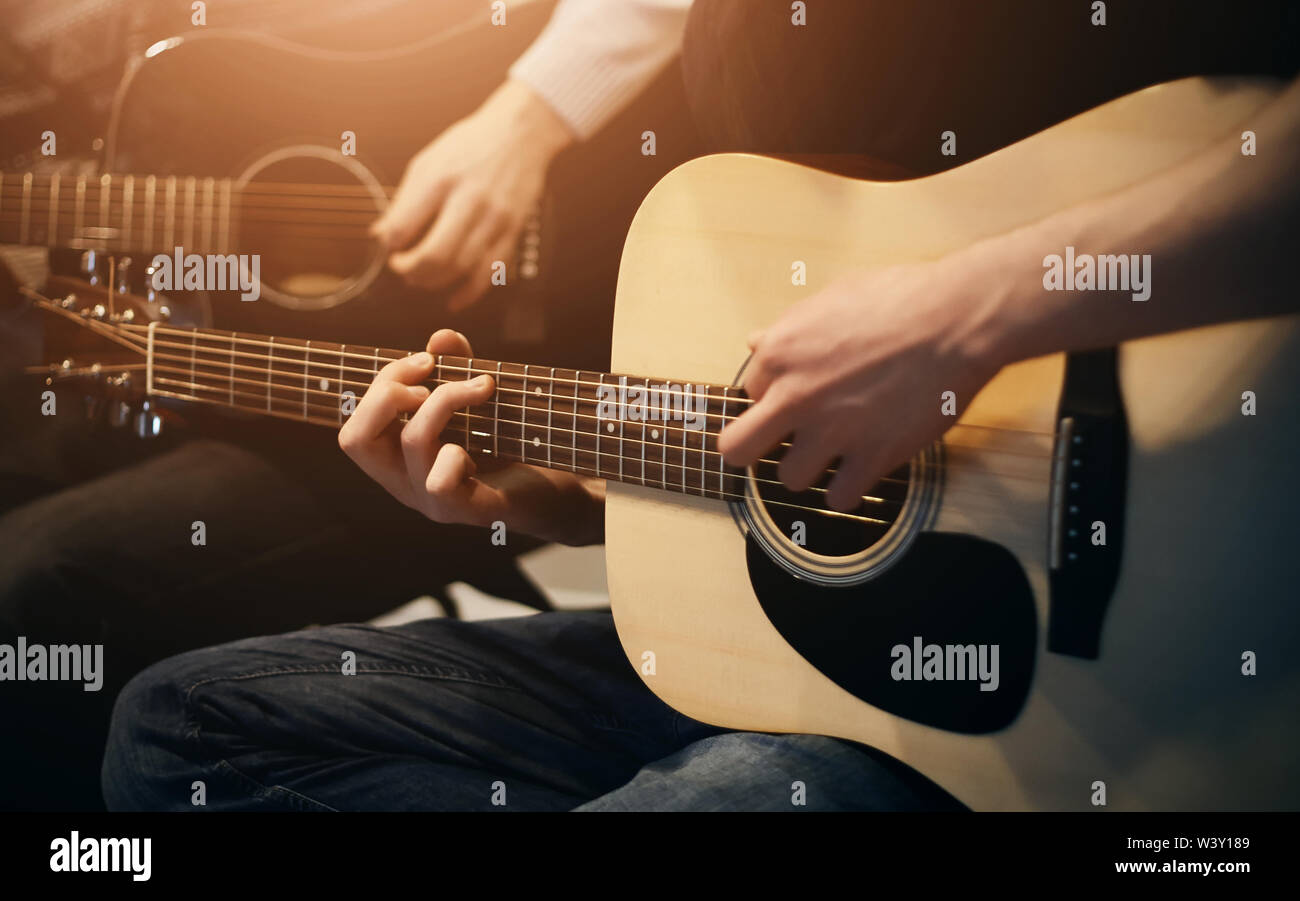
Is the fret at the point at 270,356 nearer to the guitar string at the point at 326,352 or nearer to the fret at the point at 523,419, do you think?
the guitar string at the point at 326,352

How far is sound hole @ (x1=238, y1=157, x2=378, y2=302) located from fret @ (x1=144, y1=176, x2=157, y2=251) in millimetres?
104

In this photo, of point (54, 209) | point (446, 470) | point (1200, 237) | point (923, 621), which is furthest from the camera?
point (54, 209)

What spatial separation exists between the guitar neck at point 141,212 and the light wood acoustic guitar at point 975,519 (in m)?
0.23

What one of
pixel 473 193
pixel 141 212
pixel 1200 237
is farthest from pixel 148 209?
pixel 1200 237

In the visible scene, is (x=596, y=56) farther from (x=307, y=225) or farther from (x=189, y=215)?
(x=189, y=215)

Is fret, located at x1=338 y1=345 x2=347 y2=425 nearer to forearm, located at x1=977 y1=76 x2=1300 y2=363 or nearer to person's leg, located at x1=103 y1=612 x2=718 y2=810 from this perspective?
person's leg, located at x1=103 y1=612 x2=718 y2=810

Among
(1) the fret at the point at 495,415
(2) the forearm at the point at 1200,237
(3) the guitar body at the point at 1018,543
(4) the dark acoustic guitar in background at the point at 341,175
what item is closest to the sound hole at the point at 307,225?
(4) the dark acoustic guitar in background at the point at 341,175

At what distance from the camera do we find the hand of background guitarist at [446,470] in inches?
35.2

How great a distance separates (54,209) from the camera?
100 centimetres

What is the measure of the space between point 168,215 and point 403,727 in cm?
65

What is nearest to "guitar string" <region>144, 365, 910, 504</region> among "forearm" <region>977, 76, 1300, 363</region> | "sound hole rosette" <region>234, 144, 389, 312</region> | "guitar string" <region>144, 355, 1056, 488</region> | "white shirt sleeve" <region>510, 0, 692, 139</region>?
"guitar string" <region>144, 355, 1056, 488</region>

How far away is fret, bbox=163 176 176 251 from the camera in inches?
38.2
